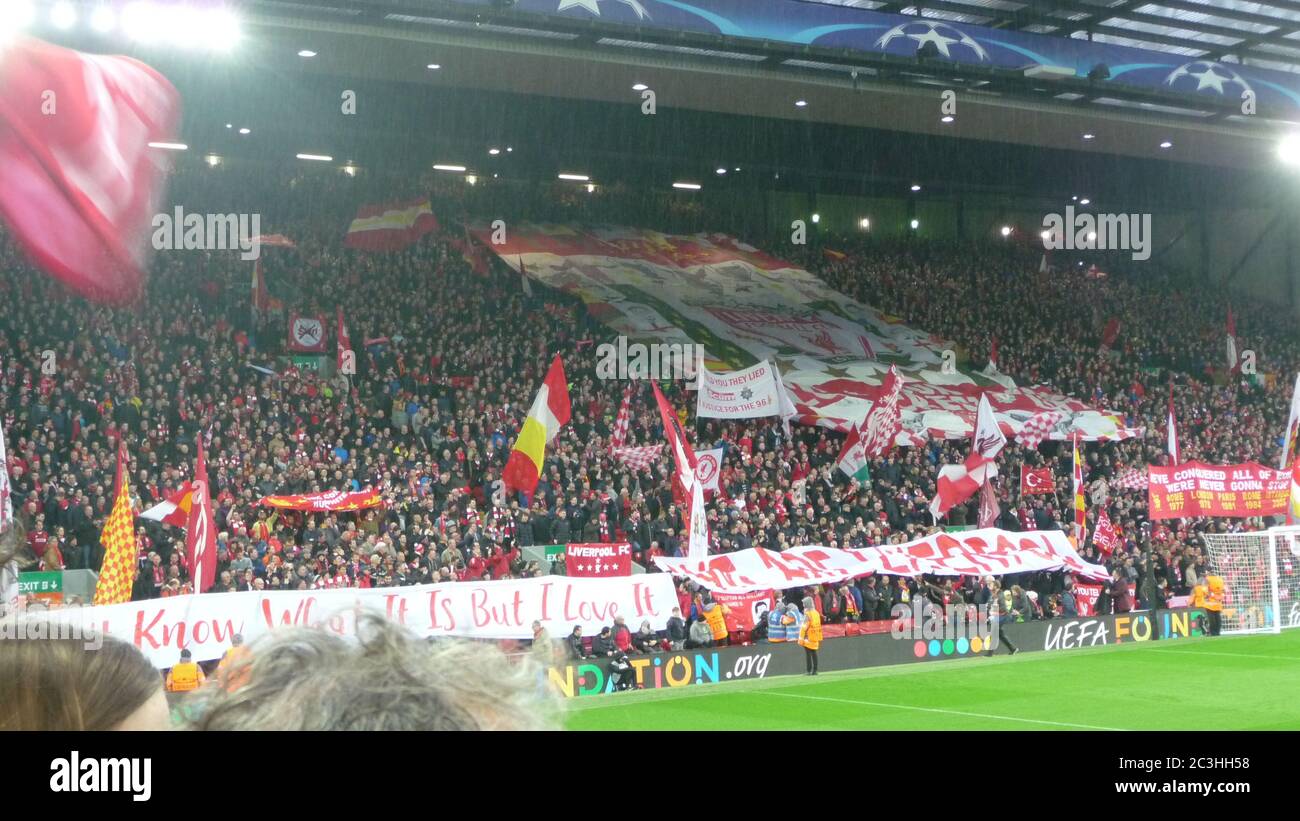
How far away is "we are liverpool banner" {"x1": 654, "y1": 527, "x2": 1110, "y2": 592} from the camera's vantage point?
26.5 m

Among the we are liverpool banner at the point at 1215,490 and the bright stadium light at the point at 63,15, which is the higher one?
the bright stadium light at the point at 63,15

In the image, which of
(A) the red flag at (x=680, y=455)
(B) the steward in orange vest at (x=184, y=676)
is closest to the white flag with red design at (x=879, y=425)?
(A) the red flag at (x=680, y=455)

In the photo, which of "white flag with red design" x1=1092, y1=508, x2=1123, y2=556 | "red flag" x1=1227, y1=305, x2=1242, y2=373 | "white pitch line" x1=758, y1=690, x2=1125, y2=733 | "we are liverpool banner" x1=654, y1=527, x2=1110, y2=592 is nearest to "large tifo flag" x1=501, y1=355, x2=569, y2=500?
"we are liverpool banner" x1=654, y1=527, x2=1110, y2=592

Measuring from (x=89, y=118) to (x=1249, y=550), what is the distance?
27.6m

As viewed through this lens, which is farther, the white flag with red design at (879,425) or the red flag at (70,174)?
the white flag with red design at (879,425)

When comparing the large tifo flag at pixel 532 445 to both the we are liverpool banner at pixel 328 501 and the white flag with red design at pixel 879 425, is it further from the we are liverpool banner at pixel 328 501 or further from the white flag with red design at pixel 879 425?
the white flag with red design at pixel 879 425

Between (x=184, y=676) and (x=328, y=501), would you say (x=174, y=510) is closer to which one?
(x=328, y=501)

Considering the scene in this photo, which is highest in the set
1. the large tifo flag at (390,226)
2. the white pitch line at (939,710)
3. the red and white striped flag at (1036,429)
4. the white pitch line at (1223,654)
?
the large tifo flag at (390,226)

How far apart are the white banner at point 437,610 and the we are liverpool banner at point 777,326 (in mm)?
12242

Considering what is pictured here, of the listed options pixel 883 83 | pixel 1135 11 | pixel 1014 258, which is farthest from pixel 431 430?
pixel 1014 258

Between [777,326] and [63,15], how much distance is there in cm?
2446

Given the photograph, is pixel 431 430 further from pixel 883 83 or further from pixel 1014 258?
pixel 1014 258

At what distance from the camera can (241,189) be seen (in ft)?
138

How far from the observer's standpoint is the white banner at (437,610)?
20.4m
